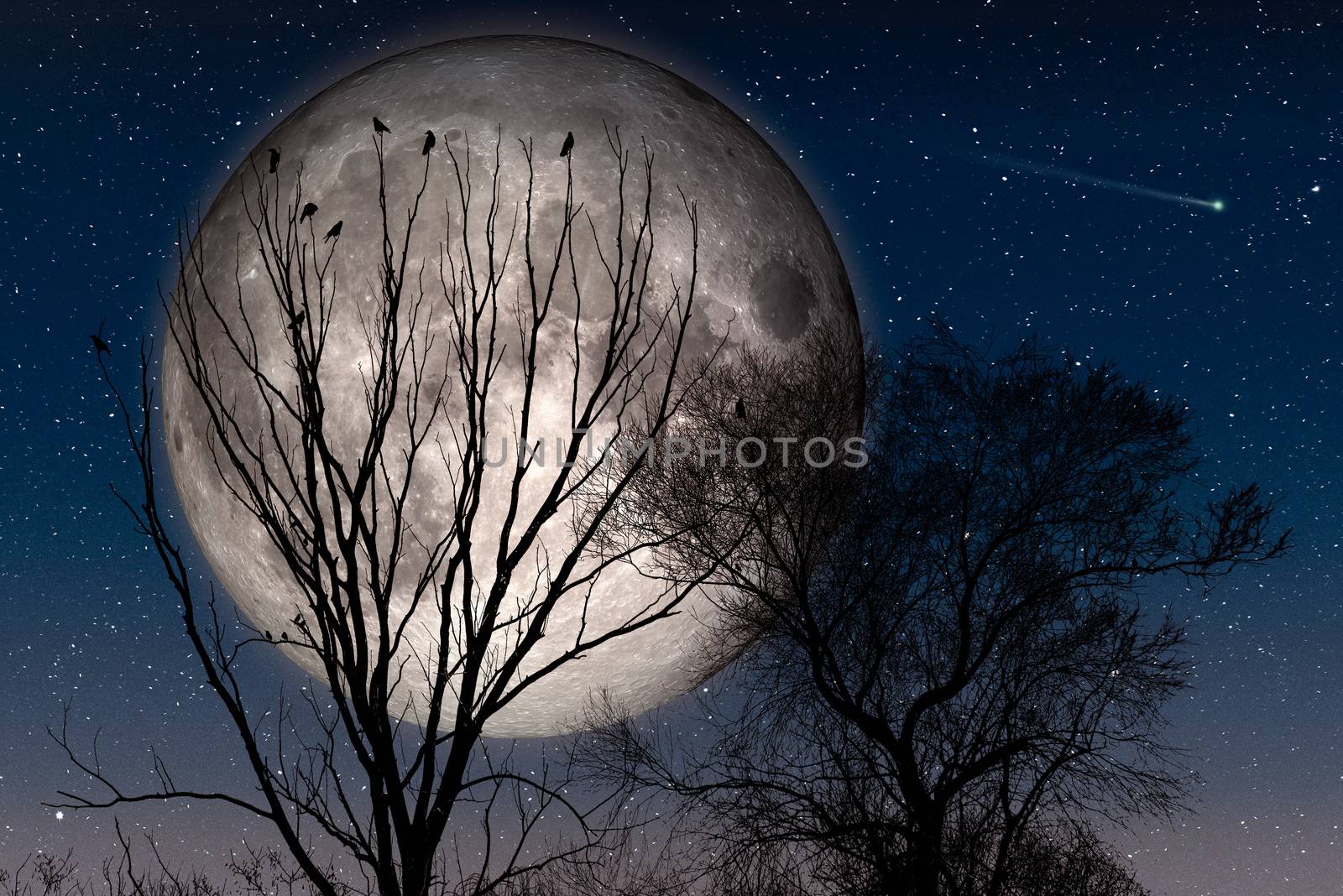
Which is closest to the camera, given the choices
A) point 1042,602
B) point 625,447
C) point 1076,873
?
point 625,447

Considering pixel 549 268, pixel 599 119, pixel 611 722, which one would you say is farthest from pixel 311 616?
pixel 599 119

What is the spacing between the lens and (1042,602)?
11008mm

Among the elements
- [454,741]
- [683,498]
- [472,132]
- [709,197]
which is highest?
[472,132]

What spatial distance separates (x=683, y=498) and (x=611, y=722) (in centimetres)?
251

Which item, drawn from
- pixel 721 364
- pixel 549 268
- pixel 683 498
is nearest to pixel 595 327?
pixel 549 268

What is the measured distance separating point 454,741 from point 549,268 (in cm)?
516

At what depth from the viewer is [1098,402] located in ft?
37.4

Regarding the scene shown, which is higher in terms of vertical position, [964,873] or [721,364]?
[721,364]

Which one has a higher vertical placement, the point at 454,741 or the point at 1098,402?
the point at 1098,402

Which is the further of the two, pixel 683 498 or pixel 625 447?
pixel 683 498

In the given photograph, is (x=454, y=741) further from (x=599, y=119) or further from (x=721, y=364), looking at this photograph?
(x=599, y=119)

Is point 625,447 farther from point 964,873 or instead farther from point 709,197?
point 964,873

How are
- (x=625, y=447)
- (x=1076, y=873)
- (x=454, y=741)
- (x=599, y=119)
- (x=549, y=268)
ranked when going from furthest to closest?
(x=1076, y=873)
(x=599, y=119)
(x=625, y=447)
(x=549, y=268)
(x=454, y=741)

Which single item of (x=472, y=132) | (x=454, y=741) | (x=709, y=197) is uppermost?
(x=472, y=132)
